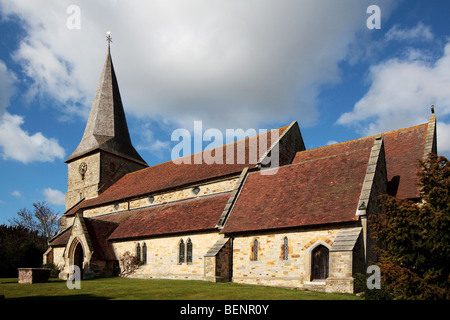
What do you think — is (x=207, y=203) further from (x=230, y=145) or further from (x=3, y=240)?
(x=3, y=240)

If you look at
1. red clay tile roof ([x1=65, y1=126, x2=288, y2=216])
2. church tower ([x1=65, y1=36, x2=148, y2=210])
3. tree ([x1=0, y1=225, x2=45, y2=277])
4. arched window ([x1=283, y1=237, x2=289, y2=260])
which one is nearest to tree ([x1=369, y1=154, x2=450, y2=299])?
arched window ([x1=283, y1=237, x2=289, y2=260])

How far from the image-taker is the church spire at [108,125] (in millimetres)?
40219

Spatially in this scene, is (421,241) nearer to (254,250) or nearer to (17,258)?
(254,250)

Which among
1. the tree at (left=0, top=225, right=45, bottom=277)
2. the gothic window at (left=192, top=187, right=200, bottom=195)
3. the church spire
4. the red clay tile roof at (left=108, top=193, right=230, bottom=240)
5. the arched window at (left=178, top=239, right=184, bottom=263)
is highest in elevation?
the church spire

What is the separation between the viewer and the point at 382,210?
18344mm

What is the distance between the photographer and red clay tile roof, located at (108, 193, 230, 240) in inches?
916

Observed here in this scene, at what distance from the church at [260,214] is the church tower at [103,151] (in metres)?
4.39

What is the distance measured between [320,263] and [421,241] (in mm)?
6986

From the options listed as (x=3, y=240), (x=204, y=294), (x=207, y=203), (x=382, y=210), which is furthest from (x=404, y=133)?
(x=3, y=240)

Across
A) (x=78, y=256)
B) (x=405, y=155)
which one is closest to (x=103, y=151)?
(x=78, y=256)

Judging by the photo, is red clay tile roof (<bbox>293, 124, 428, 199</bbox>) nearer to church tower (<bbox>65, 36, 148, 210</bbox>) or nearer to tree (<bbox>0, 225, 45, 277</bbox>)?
church tower (<bbox>65, 36, 148, 210</bbox>)

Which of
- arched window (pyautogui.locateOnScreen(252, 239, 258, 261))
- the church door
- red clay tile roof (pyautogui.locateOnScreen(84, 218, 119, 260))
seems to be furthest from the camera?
red clay tile roof (pyautogui.locateOnScreen(84, 218, 119, 260))

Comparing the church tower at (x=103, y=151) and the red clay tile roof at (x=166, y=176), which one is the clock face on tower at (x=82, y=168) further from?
the red clay tile roof at (x=166, y=176)

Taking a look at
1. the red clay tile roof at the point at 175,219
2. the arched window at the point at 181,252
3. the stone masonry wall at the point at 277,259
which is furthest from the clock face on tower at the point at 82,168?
the stone masonry wall at the point at 277,259
